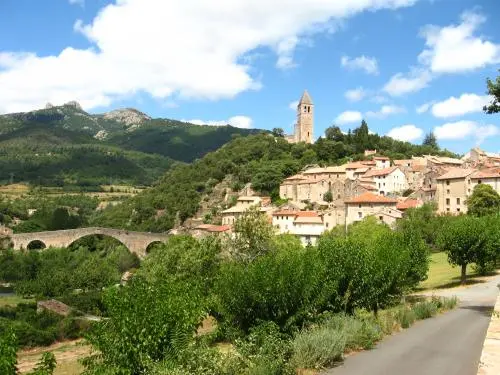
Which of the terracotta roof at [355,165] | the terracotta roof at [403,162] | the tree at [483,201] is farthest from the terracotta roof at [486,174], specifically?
the terracotta roof at [355,165]

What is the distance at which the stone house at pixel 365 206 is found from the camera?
68.8 metres

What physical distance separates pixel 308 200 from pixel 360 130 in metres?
26.9

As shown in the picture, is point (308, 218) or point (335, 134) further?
point (335, 134)

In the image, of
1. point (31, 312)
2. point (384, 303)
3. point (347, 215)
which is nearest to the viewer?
point (384, 303)

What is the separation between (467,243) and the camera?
96.8 feet

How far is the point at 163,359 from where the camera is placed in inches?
424

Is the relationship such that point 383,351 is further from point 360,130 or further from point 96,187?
point 96,187

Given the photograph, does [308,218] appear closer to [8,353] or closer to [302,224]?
[302,224]

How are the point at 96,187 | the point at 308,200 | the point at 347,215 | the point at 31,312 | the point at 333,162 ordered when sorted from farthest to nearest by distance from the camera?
the point at 96,187 < the point at 333,162 < the point at 308,200 < the point at 347,215 < the point at 31,312

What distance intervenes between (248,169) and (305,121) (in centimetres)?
2495

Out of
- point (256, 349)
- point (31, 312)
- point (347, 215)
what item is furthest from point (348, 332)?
point (347, 215)

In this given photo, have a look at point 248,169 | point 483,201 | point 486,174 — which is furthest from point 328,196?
point 248,169

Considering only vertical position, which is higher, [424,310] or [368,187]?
[368,187]

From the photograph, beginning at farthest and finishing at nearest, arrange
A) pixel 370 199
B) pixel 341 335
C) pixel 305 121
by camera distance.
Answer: pixel 305 121 < pixel 370 199 < pixel 341 335
